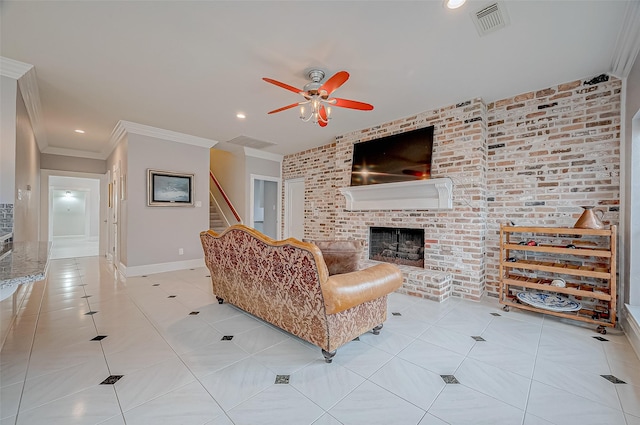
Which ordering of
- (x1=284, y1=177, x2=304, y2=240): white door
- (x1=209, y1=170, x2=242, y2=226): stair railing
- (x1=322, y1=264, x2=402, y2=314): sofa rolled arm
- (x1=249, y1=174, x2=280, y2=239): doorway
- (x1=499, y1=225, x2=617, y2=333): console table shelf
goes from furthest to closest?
(x1=249, y1=174, x2=280, y2=239): doorway < (x1=284, y1=177, x2=304, y2=240): white door < (x1=209, y1=170, x2=242, y2=226): stair railing < (x1=499, y1=225, x2=617, y2=333): console table shelf < (x1=322, y1=264, x2=402, y2=314): sofa rolled arm

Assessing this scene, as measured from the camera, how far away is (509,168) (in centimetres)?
338

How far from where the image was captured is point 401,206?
414 cm

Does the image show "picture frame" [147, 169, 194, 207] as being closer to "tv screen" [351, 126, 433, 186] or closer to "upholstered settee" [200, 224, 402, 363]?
"upholstered settee" [200, 224, 402, 363]

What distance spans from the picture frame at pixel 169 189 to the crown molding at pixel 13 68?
212 centimetres

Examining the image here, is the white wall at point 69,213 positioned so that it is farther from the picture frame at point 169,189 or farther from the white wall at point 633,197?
the white wall at point 633,197

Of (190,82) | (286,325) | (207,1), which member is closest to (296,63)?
(207,1)

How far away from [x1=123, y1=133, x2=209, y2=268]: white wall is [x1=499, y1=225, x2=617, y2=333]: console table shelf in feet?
16.9

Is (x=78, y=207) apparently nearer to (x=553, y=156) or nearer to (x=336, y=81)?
(x=336, y=81)

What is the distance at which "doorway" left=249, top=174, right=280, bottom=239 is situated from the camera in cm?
671

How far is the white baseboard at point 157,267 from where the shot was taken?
454 cm

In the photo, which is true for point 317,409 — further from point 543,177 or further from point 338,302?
point 543,177

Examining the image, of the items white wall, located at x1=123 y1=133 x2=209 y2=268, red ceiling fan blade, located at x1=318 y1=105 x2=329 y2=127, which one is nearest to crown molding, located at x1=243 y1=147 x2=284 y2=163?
white wall, located at x1=123 y1=133 x2=209 y2=268

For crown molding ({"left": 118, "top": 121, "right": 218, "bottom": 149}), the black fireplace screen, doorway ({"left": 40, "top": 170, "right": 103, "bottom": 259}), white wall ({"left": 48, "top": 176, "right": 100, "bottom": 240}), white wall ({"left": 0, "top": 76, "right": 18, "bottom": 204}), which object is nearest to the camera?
white wall ({"left": 0, "top": 76, "right": 18, "bottom": 204})

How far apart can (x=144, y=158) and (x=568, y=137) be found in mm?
6095
